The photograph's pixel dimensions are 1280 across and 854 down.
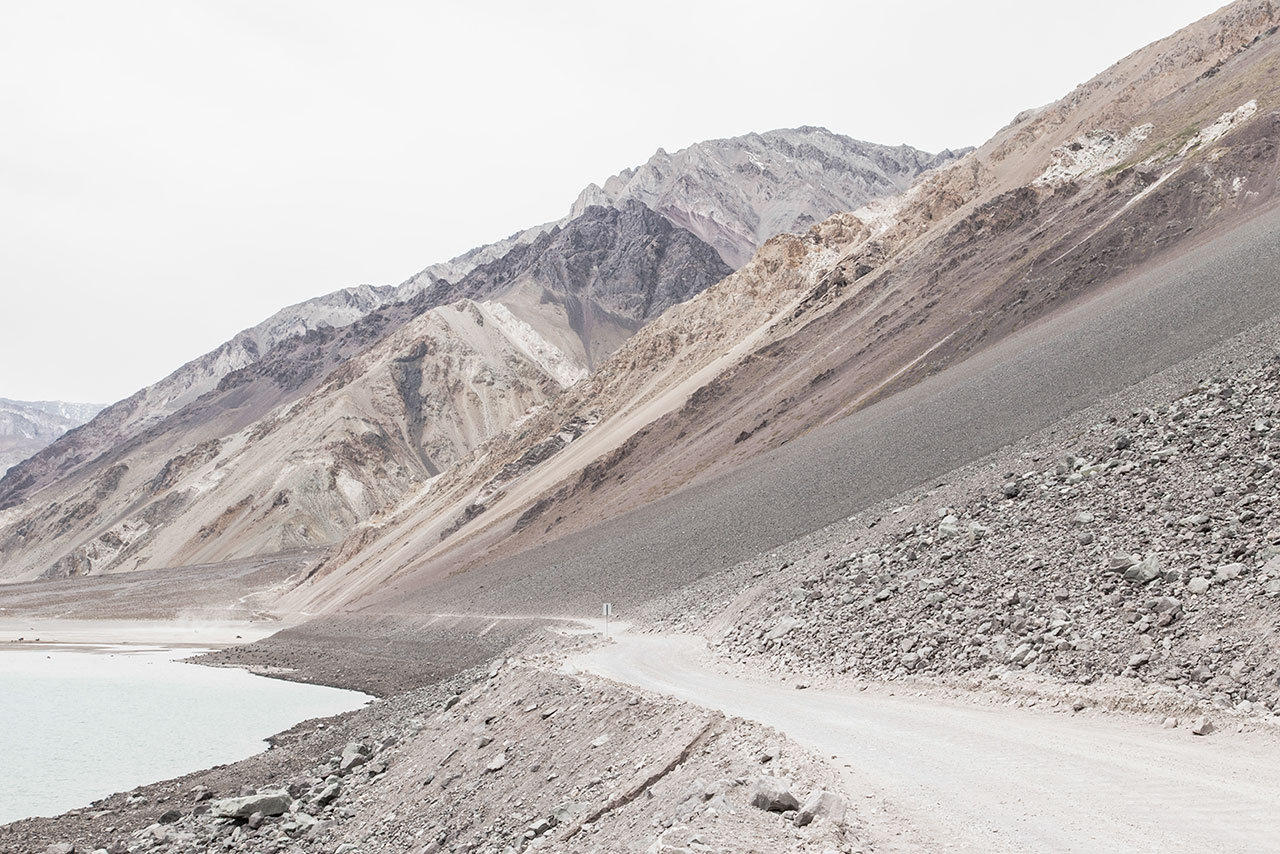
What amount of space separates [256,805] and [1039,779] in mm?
15984

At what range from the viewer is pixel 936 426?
1591 inches

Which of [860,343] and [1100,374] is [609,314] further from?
[1100,374]

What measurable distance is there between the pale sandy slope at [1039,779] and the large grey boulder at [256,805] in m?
10.7

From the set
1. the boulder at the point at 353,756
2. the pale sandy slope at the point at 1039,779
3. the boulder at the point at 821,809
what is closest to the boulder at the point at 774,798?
the boulder at the point at 821,809

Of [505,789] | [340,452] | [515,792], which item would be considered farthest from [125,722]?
[340,452]

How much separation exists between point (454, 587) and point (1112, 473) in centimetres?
4517

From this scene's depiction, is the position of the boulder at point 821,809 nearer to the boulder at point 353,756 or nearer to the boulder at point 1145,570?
the boulder at point 1145,570

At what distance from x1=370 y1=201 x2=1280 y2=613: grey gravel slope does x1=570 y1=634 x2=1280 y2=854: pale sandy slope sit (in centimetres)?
2335

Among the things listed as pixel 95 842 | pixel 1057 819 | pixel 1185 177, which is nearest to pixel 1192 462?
pixel 1057 819

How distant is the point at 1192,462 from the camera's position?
18.3 meters

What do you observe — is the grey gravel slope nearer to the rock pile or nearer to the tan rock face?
the tan rock face

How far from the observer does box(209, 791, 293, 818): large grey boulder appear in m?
18.9

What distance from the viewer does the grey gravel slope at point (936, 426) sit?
36031 mm

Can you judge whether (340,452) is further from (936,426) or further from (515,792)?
(515,792)
